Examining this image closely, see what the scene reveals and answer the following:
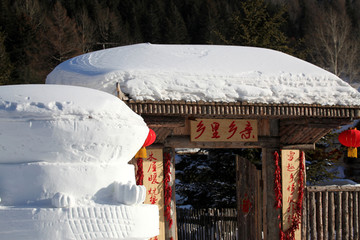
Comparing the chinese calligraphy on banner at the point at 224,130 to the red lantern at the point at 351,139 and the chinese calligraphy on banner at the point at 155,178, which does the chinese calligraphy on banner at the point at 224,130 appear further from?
the red lantern at the point at 351,139

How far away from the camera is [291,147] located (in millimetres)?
9469

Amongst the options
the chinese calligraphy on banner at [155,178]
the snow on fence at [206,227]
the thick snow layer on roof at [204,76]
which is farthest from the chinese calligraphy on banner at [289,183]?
the snow on fence at [206,227]

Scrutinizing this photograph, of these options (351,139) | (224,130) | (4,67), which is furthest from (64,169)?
(4,67)

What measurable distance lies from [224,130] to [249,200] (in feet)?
6.06

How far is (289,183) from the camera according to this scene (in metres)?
9.48

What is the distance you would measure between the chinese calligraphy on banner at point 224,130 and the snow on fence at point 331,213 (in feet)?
5.26

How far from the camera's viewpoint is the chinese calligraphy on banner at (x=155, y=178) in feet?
28.8

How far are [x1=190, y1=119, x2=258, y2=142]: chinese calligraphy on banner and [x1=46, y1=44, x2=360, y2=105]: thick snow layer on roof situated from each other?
3.84 ft

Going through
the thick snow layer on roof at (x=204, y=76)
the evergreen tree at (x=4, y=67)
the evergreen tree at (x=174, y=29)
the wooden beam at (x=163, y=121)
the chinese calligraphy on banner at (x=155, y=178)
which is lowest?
the chinese calligraphy on banner at (x=155, y=178)

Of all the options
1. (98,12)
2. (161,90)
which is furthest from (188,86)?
(98,12)

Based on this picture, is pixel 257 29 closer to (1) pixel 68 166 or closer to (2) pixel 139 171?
(2) pixel 139 171

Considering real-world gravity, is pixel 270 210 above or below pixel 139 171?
below

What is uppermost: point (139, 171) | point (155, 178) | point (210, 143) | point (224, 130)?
point (224, 130)

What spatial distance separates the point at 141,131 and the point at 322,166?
513 inches
